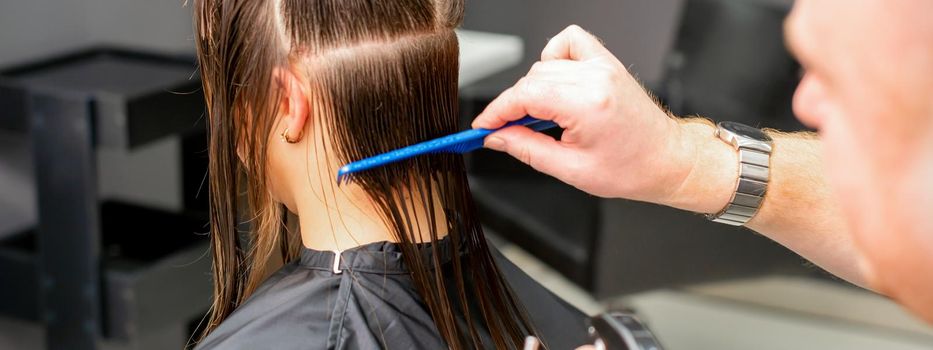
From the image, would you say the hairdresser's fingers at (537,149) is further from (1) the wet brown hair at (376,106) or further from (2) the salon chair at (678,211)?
(2) the salon chair at (678,211)

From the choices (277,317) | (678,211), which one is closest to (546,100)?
(277,317)

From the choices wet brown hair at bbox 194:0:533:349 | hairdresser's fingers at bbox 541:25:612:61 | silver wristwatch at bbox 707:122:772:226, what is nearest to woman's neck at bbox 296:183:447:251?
wet brown hair at bbox 194:0:533:349

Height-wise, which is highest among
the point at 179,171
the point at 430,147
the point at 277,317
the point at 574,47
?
the point at 574,47

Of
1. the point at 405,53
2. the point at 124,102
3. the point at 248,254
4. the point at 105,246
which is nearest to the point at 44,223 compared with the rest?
the point at 105,246

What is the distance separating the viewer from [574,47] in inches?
49.6

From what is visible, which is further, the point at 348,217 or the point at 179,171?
the point at 179,171

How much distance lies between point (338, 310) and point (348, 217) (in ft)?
0.42

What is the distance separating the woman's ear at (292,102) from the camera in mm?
1181

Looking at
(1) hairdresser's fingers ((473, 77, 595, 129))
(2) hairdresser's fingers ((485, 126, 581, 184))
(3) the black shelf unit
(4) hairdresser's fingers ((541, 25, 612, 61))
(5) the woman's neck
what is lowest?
(3) the black shelf unit

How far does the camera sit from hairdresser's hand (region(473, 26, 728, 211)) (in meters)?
1.12

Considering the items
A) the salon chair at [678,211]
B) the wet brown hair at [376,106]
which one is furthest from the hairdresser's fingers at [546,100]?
the salon chair at [678,211]

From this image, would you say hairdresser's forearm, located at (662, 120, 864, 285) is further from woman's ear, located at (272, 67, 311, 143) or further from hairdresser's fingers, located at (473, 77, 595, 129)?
woman's ear, located at (272, 67, 311, 143)

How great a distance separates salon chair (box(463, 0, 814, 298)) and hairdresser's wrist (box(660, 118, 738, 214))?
123cm

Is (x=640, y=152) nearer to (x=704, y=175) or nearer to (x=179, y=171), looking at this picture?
(x=704, y=175)
